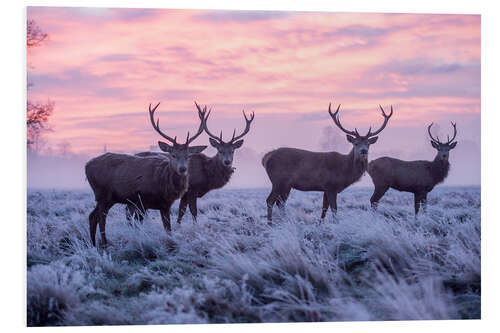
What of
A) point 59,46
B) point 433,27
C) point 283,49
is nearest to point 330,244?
point 283,49

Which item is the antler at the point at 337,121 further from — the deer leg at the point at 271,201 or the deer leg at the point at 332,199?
the deer leg at the point at 271,201

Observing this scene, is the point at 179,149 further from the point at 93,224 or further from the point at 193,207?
the point at 193,207

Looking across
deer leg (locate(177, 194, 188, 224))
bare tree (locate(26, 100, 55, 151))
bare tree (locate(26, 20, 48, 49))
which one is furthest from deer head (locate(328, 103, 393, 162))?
bare tree (locate(26, 20, 48, 49))

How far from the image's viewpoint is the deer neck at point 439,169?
1262 centimetres

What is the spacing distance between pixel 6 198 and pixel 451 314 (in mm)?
5420

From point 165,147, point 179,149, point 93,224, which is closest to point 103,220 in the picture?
point 93,224

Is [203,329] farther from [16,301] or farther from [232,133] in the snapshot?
[232,133]

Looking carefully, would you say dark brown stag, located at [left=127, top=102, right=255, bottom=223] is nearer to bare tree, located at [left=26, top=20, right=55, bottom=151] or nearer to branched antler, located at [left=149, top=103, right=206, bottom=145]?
branched antler, located at [left=149, top=103, right=206, bottom=145]

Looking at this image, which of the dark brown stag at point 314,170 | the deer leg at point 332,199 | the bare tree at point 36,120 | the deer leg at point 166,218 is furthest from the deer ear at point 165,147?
the deer leg at point 332,199

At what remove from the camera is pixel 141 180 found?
895 centimetres

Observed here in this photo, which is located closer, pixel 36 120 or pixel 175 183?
pixel 36 120

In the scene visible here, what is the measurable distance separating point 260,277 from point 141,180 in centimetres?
323

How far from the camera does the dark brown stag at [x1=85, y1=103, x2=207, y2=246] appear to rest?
8.76m

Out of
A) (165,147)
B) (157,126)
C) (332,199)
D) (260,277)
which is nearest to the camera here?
(260,277)
